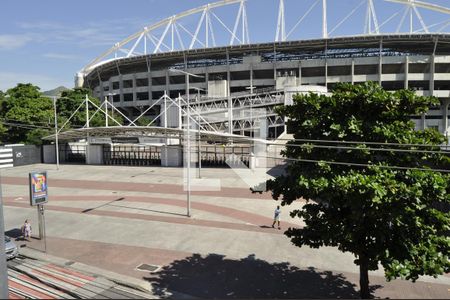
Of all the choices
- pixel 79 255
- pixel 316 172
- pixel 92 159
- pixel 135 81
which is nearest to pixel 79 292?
pixel 79 255

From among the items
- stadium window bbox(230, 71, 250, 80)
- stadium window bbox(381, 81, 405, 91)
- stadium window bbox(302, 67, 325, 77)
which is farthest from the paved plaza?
stadium window bbox(381, 81, 405, 91)

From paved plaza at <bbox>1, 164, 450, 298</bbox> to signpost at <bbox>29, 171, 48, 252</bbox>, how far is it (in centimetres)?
116

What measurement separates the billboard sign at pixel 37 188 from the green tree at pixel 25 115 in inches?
1586

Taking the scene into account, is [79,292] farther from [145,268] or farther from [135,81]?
[135,81]

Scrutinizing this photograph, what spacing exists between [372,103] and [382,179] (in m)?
2.76

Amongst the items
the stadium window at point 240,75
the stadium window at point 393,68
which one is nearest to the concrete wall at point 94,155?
the stadium window at point 240,75

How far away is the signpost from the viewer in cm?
2167

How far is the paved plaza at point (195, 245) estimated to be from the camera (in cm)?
1573

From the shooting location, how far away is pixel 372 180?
10883 millimetres

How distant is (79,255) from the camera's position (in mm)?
19500

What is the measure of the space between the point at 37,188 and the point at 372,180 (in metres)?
19.4

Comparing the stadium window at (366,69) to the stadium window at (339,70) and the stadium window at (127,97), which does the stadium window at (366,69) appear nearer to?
the stadium window at (339,70)

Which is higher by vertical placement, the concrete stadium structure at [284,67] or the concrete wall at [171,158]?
the concrete stadium structure at [284,67]

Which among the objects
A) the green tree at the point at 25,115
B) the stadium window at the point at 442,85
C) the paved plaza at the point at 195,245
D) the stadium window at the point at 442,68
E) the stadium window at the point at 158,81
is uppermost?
the stadium window at the point at 158,81
